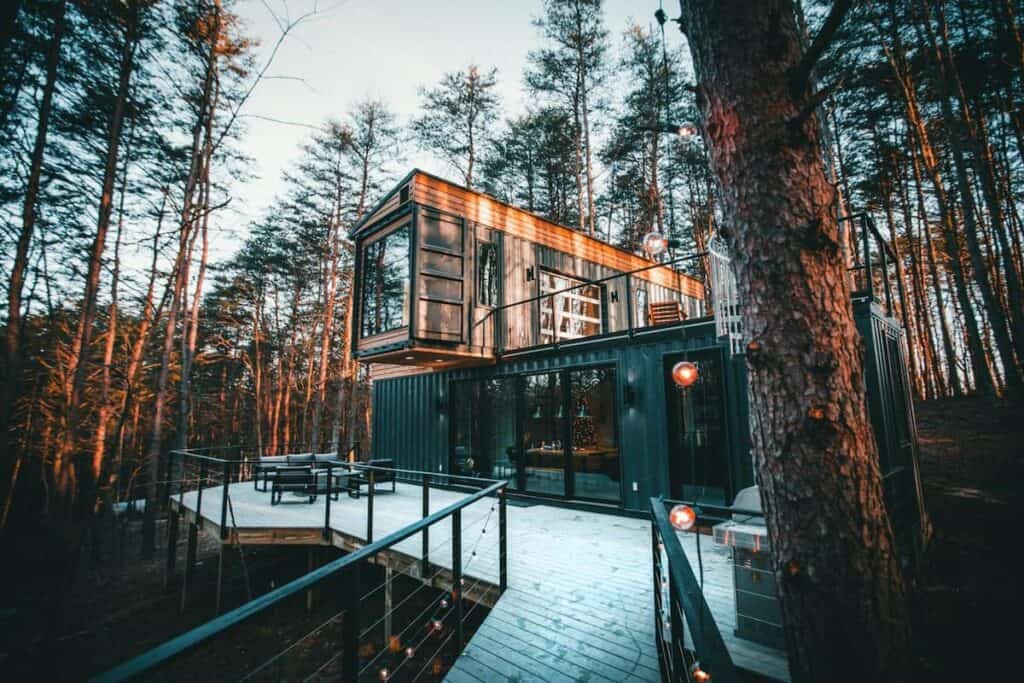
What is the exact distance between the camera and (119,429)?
10.7 feet

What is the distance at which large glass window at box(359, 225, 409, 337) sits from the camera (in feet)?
25.0

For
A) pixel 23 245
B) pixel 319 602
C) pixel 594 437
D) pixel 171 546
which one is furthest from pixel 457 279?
pixel 171 546

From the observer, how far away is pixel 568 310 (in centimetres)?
976

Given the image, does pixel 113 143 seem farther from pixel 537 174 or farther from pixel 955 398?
pixel 955 398

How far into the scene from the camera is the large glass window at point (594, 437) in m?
7.12

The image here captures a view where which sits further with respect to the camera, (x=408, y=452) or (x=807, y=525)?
(x=408, y=452)

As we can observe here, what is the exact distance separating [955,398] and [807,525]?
15.8 meters

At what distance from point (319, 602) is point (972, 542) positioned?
9640 millimetres

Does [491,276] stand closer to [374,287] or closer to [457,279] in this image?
[457,279]

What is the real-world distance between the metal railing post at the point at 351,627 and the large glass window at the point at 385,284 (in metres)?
5.85

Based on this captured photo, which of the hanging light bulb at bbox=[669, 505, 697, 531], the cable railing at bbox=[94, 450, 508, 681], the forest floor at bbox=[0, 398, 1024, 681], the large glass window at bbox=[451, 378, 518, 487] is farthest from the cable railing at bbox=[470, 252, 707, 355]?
the forest floor at bbox=[0, 398, 1024, 681]

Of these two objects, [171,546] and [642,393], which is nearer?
[642,393]

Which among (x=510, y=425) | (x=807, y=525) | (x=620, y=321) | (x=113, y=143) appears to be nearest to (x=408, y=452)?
(x=510, y=425)

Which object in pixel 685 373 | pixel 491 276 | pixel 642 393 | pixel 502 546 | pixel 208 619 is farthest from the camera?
pixel 491 276
